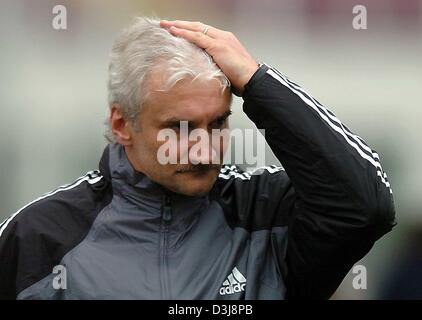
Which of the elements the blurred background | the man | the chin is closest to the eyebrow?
the man

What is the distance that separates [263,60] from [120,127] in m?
0.93

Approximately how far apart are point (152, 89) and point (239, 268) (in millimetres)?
418

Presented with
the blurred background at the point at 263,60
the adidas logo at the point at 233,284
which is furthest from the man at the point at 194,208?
the blurred background at the point at 263,60

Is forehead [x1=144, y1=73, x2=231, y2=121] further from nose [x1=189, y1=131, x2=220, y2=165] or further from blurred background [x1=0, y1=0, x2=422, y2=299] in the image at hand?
blurred background [x1=0, y1=0, x2=422, y2=299]

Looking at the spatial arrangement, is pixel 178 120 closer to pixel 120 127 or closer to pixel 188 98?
pixel 188 98

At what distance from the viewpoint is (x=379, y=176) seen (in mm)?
1576

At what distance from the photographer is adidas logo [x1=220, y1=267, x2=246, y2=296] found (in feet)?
5.23

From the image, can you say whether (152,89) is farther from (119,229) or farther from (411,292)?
(411,292)

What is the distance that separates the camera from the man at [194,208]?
61.5 inches

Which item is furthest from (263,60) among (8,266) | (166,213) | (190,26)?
(8,266)

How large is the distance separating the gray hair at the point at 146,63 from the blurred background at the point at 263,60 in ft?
2.60

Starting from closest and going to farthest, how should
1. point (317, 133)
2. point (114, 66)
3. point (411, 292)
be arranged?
point (317, 133)
point (114, 66)
point (411, 292)
